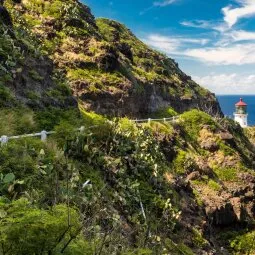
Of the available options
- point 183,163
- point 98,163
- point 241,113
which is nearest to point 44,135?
point 98,163

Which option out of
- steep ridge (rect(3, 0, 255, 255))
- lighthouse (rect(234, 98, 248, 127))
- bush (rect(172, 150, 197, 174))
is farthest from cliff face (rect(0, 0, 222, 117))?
lighthouse (rect(234, 98, 248, 127))

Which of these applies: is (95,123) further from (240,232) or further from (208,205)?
(240,232)

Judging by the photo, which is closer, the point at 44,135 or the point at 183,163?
the point at 44,135

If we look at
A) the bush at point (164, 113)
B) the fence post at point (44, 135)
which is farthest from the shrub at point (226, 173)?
the fence post at point (44, 135)

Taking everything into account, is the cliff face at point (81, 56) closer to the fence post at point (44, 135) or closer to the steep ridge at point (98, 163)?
the steep ridge at point (98, 163)

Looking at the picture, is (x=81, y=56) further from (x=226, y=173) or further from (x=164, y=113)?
(x=226, y=173)

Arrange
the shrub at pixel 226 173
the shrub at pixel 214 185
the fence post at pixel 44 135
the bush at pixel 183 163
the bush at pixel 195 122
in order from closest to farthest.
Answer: the fence post at pixel 44 135
the shrub at pixel 214 185
the bush at pixel 183 163
the shrub at pixel 226 173
the bush at pixel 195 122

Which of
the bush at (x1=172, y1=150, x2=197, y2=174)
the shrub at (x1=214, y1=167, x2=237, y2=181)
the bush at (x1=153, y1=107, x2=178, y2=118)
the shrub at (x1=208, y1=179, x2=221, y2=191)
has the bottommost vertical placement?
the shrub at (x1=208, y1=179, x2=221, y2=191)

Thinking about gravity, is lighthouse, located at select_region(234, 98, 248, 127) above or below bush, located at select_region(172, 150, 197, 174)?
above

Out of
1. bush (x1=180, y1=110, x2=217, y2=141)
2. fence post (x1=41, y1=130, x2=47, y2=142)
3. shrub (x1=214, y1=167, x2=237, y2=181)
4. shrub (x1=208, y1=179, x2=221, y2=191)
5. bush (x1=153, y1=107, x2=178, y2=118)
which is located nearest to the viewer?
fence post (x1=41, y1=130, x2=47, y2=142)

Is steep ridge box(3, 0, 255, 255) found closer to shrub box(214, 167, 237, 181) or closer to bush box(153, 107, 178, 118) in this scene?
shrub box(214, 167, 237, 181)

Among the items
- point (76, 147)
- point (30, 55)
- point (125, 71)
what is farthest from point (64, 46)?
point (76, 147)

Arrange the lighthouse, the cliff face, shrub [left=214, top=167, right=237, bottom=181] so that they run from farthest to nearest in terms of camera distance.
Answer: the lighthouse < the cliff face < shrub [left=214, top=167, right=237, bottom=181]

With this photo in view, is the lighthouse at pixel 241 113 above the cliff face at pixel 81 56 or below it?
below
